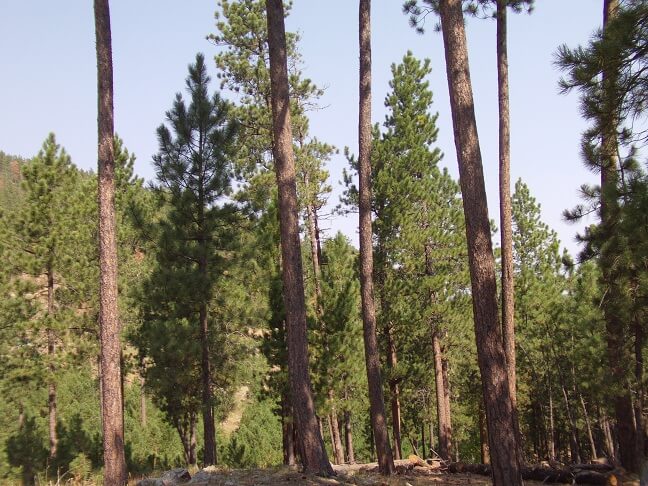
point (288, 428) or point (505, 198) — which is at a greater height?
point (505, 198)

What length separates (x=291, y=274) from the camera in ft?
28.7

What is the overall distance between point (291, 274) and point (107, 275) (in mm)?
2737

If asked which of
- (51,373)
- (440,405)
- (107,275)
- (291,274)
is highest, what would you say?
(107,275)

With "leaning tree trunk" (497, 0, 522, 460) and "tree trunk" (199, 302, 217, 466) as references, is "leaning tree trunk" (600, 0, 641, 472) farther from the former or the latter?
"tree trunk" (199, 302, 217, 466)

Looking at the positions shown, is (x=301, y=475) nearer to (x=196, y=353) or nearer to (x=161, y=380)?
(x=196, y=353)

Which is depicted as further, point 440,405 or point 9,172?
point 9,172

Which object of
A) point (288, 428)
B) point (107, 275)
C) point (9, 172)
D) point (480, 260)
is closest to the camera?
point (480, 260)

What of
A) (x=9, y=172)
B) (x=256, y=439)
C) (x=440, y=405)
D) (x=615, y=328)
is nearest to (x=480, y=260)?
(x=615, y=328)

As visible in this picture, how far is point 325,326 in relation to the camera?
19812 millimetres

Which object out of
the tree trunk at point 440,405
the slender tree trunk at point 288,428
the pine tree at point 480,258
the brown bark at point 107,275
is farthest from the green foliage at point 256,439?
the pine tree at point 480,258

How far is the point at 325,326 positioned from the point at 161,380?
6.49m

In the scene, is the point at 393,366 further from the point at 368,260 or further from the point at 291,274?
the point at 291,274

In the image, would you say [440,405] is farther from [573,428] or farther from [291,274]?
[291,274]

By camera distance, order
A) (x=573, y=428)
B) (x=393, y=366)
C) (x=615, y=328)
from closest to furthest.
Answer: (x=615, y=328)
(x=393, y=366)
(x=573, y=428)
